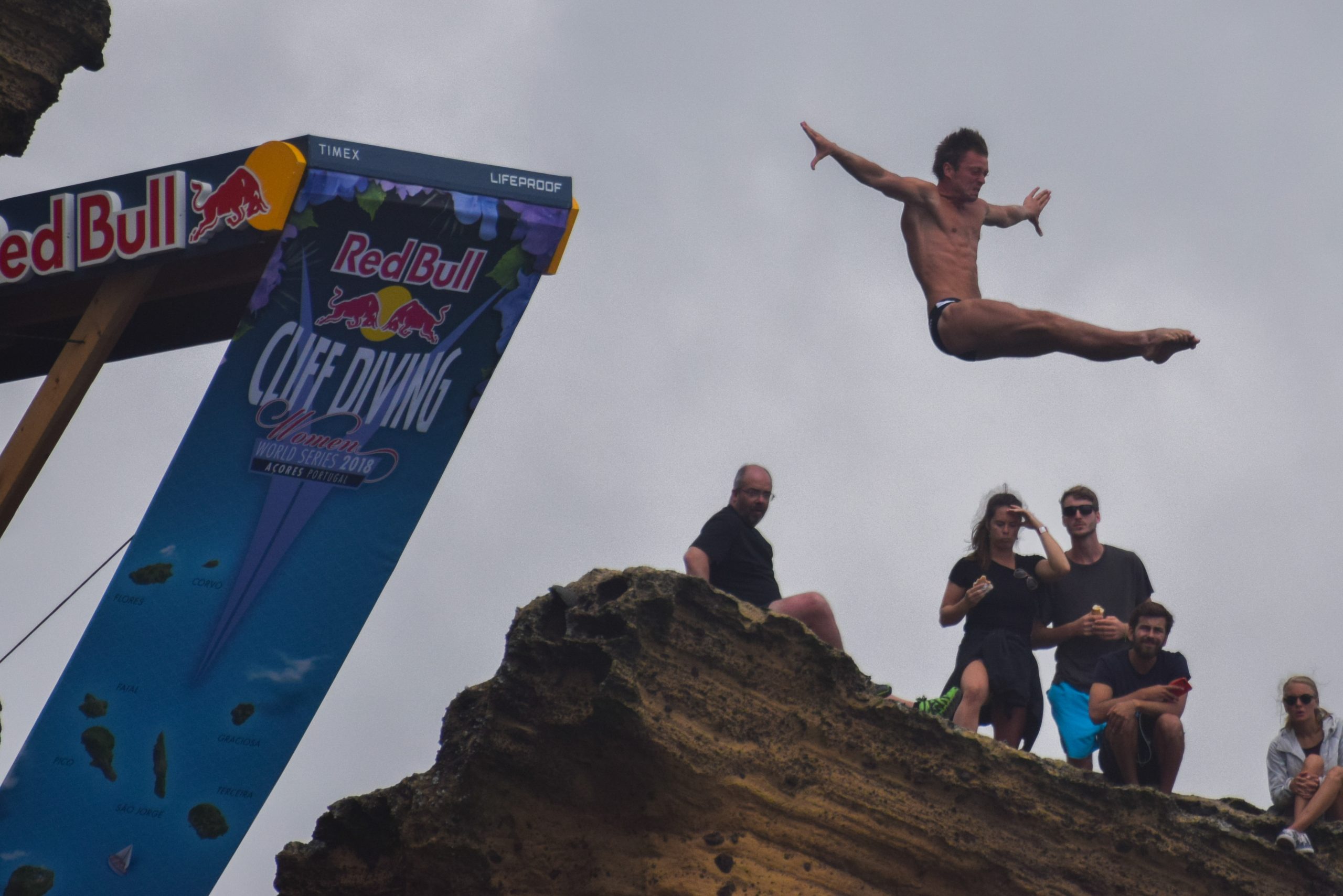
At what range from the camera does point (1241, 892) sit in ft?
30.4

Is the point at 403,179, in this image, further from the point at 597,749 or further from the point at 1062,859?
the point at 1062,859

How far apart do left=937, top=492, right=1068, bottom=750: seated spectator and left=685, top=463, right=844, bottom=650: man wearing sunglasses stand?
29.7 inches

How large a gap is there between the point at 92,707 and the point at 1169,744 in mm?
8556

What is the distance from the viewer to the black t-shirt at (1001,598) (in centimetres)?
941

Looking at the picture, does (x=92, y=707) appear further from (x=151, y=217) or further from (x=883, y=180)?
(x=883, y=180)

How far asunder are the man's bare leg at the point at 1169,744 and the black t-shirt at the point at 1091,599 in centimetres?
54

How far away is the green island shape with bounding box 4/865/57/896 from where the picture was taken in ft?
41.3

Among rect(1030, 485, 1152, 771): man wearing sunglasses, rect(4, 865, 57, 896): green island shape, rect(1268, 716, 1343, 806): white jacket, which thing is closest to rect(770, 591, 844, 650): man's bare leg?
rect(1030, 485, 1152, 771): man wearing sunglasses

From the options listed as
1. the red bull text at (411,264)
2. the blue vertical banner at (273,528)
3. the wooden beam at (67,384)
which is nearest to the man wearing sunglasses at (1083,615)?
the blue vertical banner at (273,528)

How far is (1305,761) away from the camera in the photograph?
9109 millimetres

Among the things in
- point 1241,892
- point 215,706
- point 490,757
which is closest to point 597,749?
point 490,757

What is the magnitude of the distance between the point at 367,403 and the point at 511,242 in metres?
1.92

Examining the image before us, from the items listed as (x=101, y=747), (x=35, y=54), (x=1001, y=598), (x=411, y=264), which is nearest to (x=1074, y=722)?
(x=1001, y=598)

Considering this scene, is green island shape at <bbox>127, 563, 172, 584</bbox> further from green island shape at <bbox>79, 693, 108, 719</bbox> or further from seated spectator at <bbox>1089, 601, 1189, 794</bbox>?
seated spectator at <bbox>1089, 601, 1189, 794</bbox>
